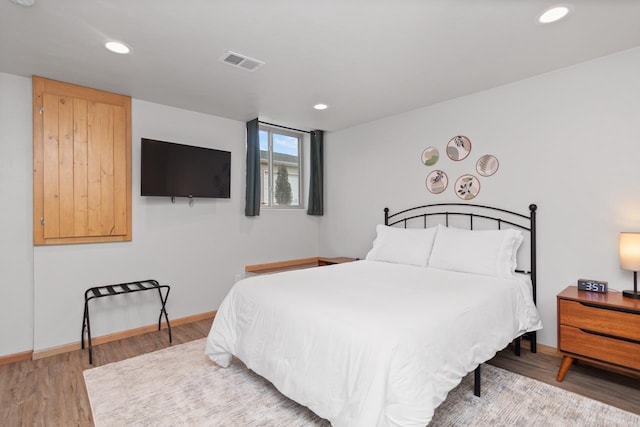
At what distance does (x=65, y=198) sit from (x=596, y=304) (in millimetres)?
4341

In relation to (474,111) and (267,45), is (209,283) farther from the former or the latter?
(474,111)

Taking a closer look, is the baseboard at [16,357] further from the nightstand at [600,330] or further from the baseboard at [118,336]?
the nightstand at [600,330]

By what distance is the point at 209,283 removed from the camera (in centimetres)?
393

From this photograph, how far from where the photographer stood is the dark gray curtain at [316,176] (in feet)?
15.6

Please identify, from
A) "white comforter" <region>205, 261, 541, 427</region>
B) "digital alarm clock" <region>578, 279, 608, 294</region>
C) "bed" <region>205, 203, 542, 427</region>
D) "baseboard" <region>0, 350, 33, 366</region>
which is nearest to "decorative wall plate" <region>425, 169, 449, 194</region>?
"bed" <region>205, 203, 542, 427</region>

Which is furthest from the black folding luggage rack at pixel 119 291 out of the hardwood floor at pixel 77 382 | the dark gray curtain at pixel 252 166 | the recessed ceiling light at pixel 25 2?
the recessed ceiling light at pixel 25 2

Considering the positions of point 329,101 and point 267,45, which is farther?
point 329,101

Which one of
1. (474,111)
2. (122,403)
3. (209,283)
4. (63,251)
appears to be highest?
(474,111)

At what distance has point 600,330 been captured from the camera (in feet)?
7.00

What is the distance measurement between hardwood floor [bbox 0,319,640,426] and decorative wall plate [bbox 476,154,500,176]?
1.63 metres

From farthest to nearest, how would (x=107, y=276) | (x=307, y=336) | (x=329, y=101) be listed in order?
1. (x=329, y=101)
2. (x=107, y=276)
3. (x=307, y=336)

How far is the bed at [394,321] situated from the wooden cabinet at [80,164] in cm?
171

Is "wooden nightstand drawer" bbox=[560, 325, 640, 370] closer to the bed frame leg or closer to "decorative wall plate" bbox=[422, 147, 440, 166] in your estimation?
the bed frame leg

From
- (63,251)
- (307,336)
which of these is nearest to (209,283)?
(63,251)
